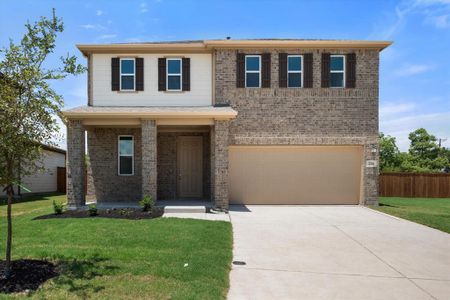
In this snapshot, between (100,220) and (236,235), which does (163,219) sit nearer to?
(100,220)

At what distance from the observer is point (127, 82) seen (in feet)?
48.2

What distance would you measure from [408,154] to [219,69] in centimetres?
2819

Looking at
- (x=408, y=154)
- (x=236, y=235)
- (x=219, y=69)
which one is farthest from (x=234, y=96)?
(x=408, y=154)

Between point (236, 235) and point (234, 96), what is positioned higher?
point (234, 96)

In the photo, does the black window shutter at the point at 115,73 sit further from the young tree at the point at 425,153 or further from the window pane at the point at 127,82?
the young tree at the point at 425,153

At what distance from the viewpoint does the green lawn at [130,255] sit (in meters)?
4.86

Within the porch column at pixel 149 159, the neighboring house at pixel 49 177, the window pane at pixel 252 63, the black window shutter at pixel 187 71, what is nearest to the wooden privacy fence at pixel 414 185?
the window pane at pixel 252 63

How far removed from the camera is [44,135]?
555 centimetres

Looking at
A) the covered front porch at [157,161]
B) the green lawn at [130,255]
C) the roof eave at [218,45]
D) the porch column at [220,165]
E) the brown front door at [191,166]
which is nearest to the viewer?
the green lawn at [130,255]

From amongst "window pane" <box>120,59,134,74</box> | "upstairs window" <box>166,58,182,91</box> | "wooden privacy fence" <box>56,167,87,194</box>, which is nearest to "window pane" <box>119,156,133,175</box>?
"upstairs window" <box>166,58,182,91</box>

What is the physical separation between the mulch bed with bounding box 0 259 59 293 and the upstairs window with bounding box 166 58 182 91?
9.74 metres

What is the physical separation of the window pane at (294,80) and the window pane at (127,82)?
657 centimetres

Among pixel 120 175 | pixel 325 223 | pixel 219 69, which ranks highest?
pixel 219 69

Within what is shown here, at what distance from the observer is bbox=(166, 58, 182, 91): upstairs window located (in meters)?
14.6
